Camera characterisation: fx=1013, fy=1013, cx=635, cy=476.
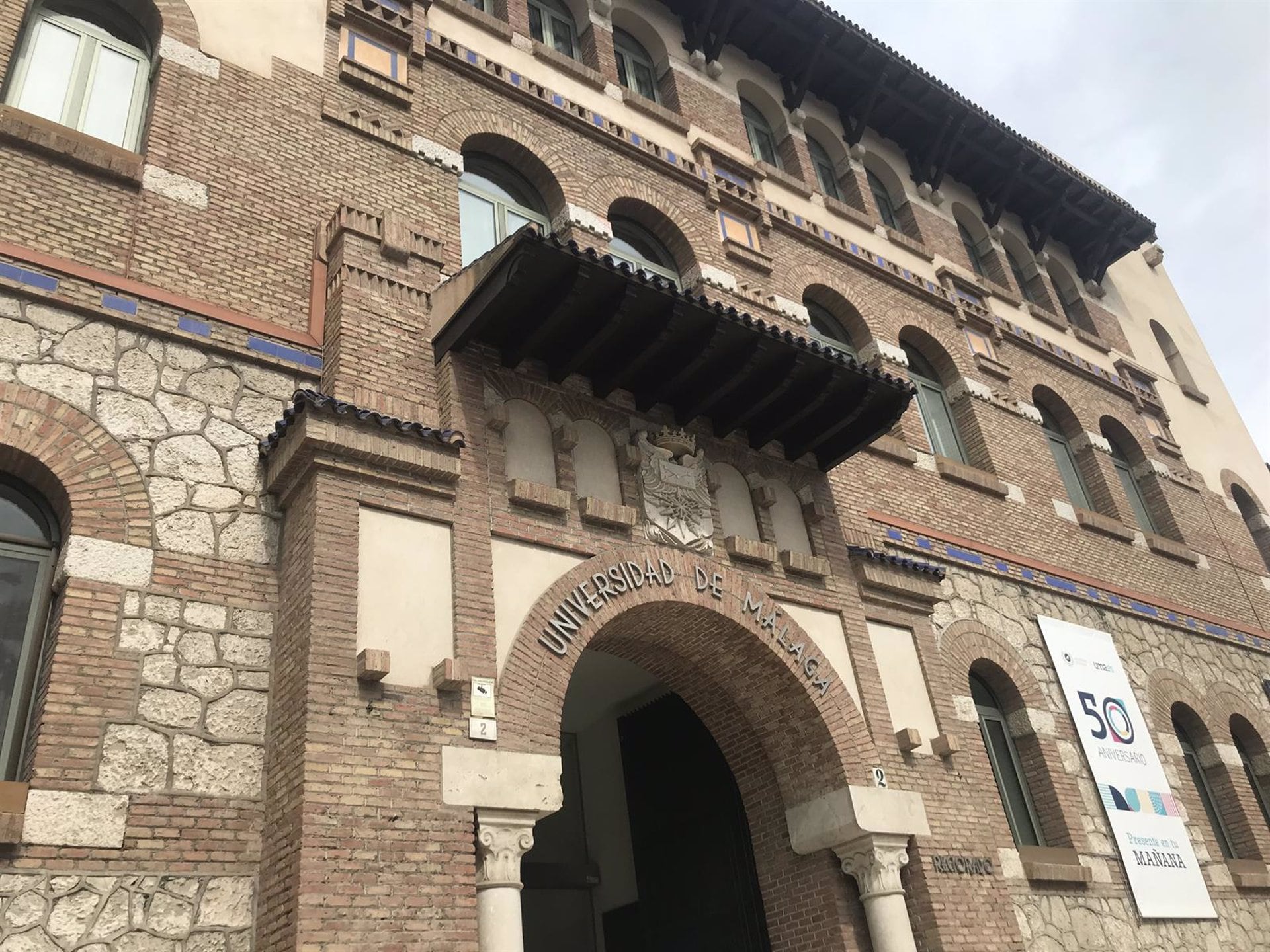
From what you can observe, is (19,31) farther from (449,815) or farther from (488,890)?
(488,890)

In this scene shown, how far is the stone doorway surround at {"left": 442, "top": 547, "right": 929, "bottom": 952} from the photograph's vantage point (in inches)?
296

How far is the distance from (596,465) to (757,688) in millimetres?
2457

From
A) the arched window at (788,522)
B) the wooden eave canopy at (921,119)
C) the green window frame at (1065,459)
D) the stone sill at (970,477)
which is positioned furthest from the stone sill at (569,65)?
the green window frame at (1065,459)

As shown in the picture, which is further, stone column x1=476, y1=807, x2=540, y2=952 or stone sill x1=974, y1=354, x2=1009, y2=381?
stone sill x1=974, y1=354, x2=1009, y2=381

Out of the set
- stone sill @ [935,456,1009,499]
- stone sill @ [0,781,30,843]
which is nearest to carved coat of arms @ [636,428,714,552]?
stone sill @ [0,781,30,843]

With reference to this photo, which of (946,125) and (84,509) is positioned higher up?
(946,125)

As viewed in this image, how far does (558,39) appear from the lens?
526 inches

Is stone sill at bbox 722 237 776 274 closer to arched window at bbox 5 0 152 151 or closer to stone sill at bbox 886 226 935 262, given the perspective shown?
stone sill at bbox 886 226 935 262

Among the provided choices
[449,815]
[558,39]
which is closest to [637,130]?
[558,39]

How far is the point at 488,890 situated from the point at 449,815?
532 mm

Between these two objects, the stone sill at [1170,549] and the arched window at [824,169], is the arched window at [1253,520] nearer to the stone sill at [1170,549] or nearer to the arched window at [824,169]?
the stone sill at [1170,549]

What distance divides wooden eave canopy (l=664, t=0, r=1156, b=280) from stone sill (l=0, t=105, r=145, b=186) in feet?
29.7

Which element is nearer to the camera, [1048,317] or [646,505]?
[646,505]

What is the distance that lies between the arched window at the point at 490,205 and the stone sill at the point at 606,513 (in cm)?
324
